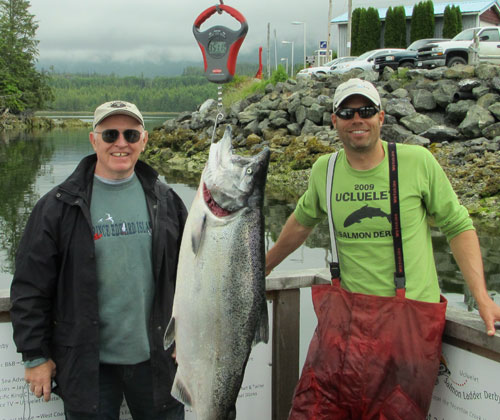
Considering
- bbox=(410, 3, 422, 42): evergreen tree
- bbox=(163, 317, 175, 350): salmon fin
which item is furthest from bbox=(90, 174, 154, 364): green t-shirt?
bbox=(410, 3, 422, 42): evergreen tree

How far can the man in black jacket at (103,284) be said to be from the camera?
9.45 ft

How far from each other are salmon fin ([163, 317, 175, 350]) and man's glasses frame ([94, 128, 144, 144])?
1.01 metres

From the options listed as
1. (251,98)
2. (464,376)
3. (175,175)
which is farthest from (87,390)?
(251,98)

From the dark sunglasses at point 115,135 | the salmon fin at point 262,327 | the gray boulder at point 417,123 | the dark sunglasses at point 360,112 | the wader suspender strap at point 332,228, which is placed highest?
the gray boulder at point 417,123

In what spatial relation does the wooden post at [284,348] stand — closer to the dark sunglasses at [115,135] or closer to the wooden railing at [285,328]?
the wooden railing at [285,328]

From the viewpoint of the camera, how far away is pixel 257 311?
2953mm

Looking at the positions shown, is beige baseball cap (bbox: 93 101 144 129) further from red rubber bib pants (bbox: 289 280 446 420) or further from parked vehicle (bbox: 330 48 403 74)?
parked vehicle (bbox: 330 48 403 74)

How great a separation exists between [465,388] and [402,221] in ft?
3.16

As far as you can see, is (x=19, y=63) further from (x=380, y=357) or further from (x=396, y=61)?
(x=380, y=357)

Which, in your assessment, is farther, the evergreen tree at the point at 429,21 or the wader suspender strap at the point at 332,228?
the evergreen tree at the point at 429,21

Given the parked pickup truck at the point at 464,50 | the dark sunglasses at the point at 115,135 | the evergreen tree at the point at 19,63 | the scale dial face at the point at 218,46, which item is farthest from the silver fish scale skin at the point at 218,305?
the evergreen tree at the point at 19,63

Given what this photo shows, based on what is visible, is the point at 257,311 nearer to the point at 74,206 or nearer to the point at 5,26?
the point at 74,206

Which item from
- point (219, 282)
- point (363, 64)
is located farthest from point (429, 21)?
point (219, 282)

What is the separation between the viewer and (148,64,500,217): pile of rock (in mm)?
18891
